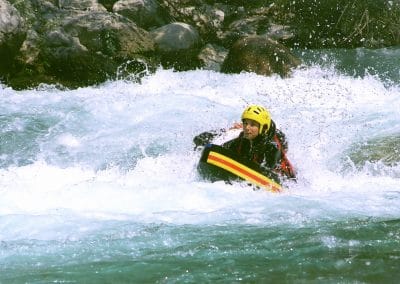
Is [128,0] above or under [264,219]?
above

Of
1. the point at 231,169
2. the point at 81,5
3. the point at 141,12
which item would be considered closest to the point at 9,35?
the point at 81,5

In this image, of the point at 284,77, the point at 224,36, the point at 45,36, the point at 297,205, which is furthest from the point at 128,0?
the point at 297,205

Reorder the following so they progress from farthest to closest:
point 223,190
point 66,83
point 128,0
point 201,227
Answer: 1. point 128,0
2. point 66,83
3. point 223,190
4. point 201,227

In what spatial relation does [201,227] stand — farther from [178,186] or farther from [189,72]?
A: [189,72]

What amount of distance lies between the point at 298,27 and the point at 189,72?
5.06 m

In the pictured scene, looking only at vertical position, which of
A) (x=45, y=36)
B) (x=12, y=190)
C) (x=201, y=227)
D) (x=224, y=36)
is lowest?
(x=201, y=227)

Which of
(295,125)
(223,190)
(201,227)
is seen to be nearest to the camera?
(201,227)

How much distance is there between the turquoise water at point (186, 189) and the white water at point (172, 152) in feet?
0.08

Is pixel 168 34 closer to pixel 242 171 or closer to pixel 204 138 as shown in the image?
pixel 204 138

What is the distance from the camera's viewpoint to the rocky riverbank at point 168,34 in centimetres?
1262

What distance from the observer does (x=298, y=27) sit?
17.2 metres

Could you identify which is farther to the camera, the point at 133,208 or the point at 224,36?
the point at 224,36

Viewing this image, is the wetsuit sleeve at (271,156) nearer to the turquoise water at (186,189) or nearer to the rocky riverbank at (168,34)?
the turquoise water at (186,189)

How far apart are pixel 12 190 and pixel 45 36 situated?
7397 mm
